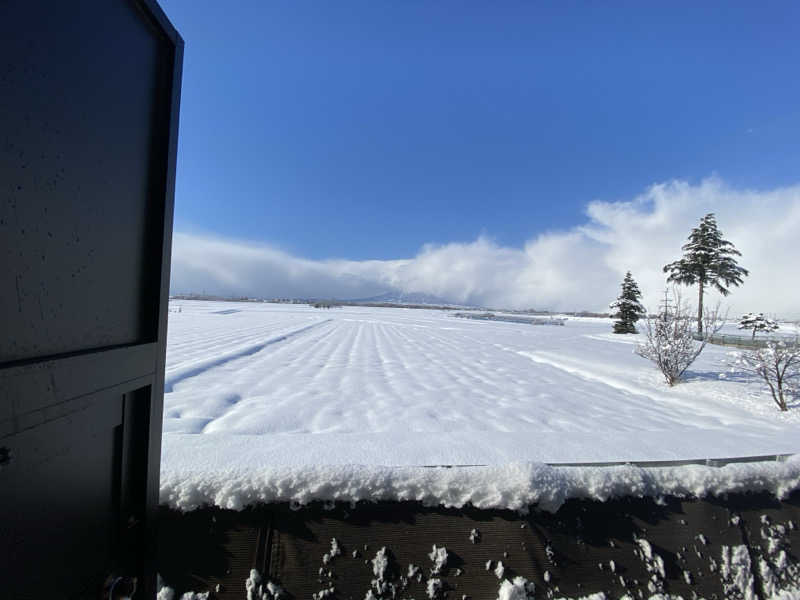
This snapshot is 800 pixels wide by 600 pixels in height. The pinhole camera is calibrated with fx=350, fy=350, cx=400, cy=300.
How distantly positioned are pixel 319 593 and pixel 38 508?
1.28m

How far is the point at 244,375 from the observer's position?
625 centimetres

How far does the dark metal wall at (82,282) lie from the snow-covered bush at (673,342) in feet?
30.9

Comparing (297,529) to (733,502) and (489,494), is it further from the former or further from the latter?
(733,502)

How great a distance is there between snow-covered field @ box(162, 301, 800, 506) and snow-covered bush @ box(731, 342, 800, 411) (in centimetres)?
33

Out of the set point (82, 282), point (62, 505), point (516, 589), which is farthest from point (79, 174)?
point (516, 589)

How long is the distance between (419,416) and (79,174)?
13.4 ft

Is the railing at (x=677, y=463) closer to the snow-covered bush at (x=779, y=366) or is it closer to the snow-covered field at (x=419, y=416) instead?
the snow-covered field at (x=419, y=416)

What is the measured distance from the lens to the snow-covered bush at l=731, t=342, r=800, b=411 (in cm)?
607

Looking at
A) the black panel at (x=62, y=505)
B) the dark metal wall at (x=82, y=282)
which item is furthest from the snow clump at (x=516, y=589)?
the black panel at (x=62, y=505)

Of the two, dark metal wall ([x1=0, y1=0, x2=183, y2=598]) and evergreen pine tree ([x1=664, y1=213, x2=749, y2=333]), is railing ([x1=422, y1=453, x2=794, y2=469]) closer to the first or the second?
dark metal wall ([x1=0, y1=0, x2=183, y2=598])

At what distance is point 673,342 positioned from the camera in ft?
26.1

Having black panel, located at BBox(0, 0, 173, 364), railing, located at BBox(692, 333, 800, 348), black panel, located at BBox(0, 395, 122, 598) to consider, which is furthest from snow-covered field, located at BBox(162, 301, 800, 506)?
black panel, located at BBox(0, 0, 173, 364)

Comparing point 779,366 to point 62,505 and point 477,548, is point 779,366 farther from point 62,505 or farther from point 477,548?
point 62,505

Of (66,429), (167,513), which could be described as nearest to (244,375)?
(167,513)
